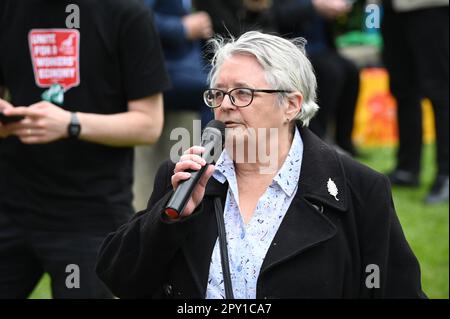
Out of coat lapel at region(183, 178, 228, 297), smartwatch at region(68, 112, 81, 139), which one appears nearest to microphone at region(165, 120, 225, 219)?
coat lapel at region(183, 178, 228, 297)

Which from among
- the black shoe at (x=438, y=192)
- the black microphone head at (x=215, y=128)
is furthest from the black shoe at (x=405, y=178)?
the black microphone head at (x=215, y=128)

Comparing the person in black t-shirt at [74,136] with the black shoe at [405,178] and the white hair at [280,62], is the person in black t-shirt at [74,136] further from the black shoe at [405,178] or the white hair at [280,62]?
the black shoe at [405,178]

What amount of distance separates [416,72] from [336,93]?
3.34 feet

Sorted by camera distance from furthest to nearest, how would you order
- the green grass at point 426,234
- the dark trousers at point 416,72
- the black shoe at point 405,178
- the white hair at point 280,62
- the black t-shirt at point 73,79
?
the black shoe at point 405,178, the dark trousers at point 416,72, the green grass at point 426,234, the black t-shirt at point 73,79, the white hair at point 280,62

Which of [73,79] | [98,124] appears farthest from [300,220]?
[73,79]

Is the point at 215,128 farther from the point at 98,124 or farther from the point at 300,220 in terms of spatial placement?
the point at 98,124

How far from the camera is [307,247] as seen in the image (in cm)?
312

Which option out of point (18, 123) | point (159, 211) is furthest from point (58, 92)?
point (159, 211)

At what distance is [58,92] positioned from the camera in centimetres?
407

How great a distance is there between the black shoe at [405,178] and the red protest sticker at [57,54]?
4.11 metres

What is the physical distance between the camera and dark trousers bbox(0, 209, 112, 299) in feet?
13.3

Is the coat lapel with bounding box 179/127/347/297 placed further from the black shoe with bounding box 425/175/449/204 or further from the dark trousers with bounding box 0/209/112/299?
the black shoe with bounding box 425/175/449/204

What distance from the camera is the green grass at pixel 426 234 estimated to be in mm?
5611
